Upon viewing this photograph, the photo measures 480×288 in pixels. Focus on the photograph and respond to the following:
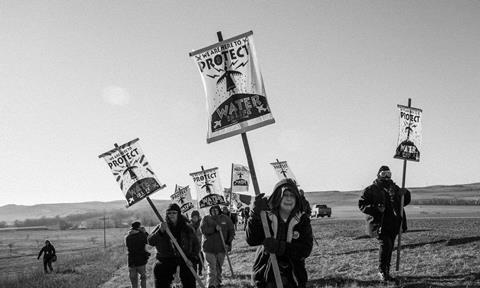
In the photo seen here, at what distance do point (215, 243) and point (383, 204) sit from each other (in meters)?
4.34

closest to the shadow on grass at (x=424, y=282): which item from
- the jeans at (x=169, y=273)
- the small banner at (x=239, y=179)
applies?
the jeans at (x=169, y=273)

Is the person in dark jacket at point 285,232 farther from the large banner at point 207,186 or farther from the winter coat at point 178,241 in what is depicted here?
the large banner at point 207,186

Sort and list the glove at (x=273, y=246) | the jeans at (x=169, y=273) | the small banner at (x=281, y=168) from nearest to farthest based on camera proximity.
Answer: the glove at (x=273, y=246), the jeans at (x=169, y=273), the small banner at (x=281, y=168)

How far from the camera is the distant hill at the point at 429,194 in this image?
9975 centimetres

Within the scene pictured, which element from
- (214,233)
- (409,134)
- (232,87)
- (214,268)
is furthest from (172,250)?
(409,134)

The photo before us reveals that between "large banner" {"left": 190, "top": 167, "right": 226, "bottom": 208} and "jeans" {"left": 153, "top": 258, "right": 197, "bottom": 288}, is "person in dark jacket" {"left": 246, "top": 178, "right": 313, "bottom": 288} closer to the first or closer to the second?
"jeans" {"left": 153, "top": 258, "right": 197, "bottom": 288}

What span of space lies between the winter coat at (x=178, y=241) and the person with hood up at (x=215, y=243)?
2.31m

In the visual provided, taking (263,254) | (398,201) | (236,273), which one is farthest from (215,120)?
(236,273)

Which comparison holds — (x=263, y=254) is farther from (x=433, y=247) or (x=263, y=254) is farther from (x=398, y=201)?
(x=433, y=247)

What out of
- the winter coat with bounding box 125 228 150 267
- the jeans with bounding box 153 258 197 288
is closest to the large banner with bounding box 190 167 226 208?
the winter coat with bounding box 125 228 150 267

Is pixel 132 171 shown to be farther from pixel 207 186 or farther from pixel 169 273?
pixel 207 186

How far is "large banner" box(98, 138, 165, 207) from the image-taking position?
33.0ft

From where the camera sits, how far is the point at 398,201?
884 cm

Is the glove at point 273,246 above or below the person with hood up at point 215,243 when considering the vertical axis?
above
